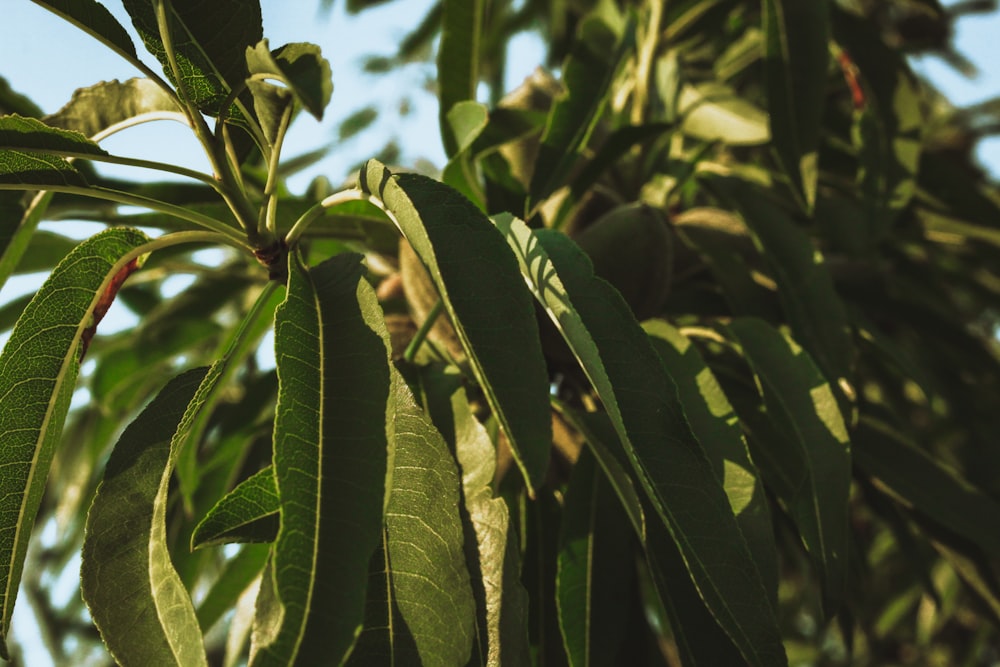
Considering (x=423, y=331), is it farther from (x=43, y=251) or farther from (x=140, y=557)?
(x=43, y=251)

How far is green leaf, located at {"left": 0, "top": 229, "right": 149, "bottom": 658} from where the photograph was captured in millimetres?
749

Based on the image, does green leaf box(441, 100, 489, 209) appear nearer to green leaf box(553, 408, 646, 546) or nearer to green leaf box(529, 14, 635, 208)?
green leaf box(529, 14, 635, 208)

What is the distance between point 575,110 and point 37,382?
26.3 inches

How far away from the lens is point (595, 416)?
912 millimetres

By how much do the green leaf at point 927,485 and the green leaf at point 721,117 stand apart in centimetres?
48

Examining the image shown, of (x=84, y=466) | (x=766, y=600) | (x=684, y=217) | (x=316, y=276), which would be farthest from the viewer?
(x=84, y=466)

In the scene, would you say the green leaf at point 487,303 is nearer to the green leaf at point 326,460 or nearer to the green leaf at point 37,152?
the green leaf at point 326,460

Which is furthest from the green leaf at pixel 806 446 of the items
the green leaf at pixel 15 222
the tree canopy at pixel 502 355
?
the green leaf at pixel 15 222

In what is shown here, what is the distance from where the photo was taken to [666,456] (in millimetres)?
647

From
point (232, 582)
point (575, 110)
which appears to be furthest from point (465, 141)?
point (232, 582)

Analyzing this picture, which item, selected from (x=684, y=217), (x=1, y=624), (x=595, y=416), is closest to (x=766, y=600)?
(x=595, y=416)

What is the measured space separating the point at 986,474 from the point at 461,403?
118 cm

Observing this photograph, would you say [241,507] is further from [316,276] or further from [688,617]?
[688,617]

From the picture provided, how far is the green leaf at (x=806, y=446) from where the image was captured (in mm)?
832
